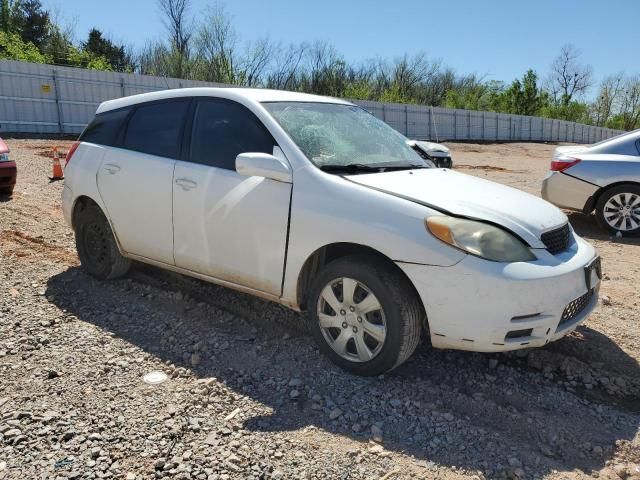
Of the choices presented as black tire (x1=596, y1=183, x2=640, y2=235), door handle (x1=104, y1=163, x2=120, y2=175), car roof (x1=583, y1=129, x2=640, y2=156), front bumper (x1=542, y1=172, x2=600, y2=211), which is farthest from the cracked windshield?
car roof (x1=583, y1=129, x2=640, y2=156)

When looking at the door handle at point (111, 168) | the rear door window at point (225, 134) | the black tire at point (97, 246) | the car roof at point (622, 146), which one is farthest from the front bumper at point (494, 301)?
the car roof at point (622, 146)

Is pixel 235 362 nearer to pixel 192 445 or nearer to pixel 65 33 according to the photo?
pixel 192 445

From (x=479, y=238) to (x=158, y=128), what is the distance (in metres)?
2.76

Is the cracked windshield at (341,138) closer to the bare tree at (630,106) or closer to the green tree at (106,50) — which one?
the green tree at (106,50)

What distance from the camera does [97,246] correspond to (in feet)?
15.9

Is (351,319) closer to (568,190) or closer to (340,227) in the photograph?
(340,227)

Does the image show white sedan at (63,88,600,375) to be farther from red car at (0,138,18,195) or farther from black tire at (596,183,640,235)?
red car at (0,138,18,195)

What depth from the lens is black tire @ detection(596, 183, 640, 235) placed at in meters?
7.33

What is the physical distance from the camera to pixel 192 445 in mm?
2607

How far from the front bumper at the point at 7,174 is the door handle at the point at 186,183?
598 centimetres

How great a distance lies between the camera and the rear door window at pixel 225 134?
3662 millimetres

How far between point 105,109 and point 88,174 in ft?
2.13

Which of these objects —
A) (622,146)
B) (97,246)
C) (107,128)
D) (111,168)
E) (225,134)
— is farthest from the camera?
(622,146)

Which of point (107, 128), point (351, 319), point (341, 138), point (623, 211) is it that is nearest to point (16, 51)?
point (107, 128)
